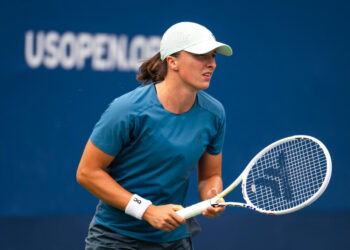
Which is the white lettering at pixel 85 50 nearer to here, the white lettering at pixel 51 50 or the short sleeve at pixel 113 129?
the white lettering at pixel 51 50

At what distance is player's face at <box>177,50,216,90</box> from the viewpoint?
2143 mm

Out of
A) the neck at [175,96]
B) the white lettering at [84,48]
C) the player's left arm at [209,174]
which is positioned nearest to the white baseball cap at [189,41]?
the neck at [175,96]

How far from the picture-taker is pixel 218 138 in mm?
2354

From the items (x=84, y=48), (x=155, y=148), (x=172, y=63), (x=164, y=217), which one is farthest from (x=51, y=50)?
(x=164, y=217)

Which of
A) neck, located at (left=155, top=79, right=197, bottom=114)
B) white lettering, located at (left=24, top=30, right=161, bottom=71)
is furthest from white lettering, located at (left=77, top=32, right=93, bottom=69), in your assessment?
neck, located at (left=155, top=79, right=197, bottom=114)

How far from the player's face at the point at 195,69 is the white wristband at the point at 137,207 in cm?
47

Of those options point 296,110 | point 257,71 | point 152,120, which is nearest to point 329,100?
point 296,110

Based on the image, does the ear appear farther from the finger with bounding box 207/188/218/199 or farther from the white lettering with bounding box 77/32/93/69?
the white lettering with bounding box 77/32/93/69

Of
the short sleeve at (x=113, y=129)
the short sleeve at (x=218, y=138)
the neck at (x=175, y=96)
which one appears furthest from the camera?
the short sleeve at (x=218, y=138)

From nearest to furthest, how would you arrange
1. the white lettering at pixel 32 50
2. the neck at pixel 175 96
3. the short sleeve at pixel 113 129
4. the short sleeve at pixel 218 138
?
the short sleeve at pixel 113 129
the neck at pixel 175 96
the short sleeve at pixel 218 138
the white lettering at pixel 32 50

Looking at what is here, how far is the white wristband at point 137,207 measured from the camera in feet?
6.88

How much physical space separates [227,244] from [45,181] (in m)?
1.31

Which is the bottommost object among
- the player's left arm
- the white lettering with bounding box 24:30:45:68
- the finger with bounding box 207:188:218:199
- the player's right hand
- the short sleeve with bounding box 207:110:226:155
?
the player's right hand

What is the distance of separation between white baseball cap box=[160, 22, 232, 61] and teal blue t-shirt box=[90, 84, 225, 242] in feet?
0.58
